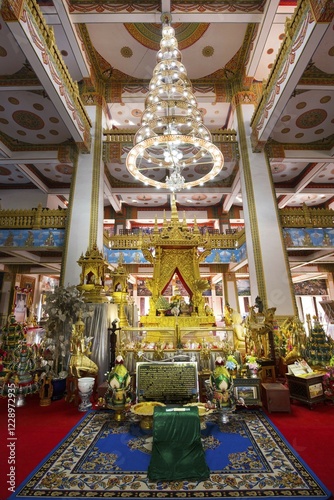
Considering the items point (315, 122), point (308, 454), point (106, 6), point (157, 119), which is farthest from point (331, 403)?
point (106, 6)

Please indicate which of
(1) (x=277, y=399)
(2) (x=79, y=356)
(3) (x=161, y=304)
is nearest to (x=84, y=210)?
(3) (x=161, y=304)

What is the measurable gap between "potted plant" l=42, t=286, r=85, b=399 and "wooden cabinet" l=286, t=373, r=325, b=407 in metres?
4.04

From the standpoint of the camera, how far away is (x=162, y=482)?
7.34ft

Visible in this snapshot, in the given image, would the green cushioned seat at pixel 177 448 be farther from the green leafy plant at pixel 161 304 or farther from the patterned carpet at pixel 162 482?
the green leafy plant at pixel 161 304

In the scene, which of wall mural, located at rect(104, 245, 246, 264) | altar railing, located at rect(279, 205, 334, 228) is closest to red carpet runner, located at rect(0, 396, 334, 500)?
altar railing, located at rect(279, 205, 334, 228)

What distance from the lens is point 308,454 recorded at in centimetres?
258

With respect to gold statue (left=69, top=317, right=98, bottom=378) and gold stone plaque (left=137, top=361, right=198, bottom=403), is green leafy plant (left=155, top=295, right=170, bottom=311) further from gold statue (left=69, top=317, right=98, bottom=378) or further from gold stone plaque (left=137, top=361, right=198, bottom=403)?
gold stone plaque (left=137, top=361, right=198, bottom=403)

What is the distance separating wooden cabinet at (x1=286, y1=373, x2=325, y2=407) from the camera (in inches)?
151

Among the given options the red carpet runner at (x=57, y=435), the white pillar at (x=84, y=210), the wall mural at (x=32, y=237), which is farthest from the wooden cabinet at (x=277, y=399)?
the wall mural at (x=32, y=237)

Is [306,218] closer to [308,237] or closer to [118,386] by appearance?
[308,237]

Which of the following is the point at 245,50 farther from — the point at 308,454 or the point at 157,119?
the point at 308,454

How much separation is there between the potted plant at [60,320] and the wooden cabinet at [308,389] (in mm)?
4040

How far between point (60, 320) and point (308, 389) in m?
4.50

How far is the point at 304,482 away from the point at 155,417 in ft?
4.60
